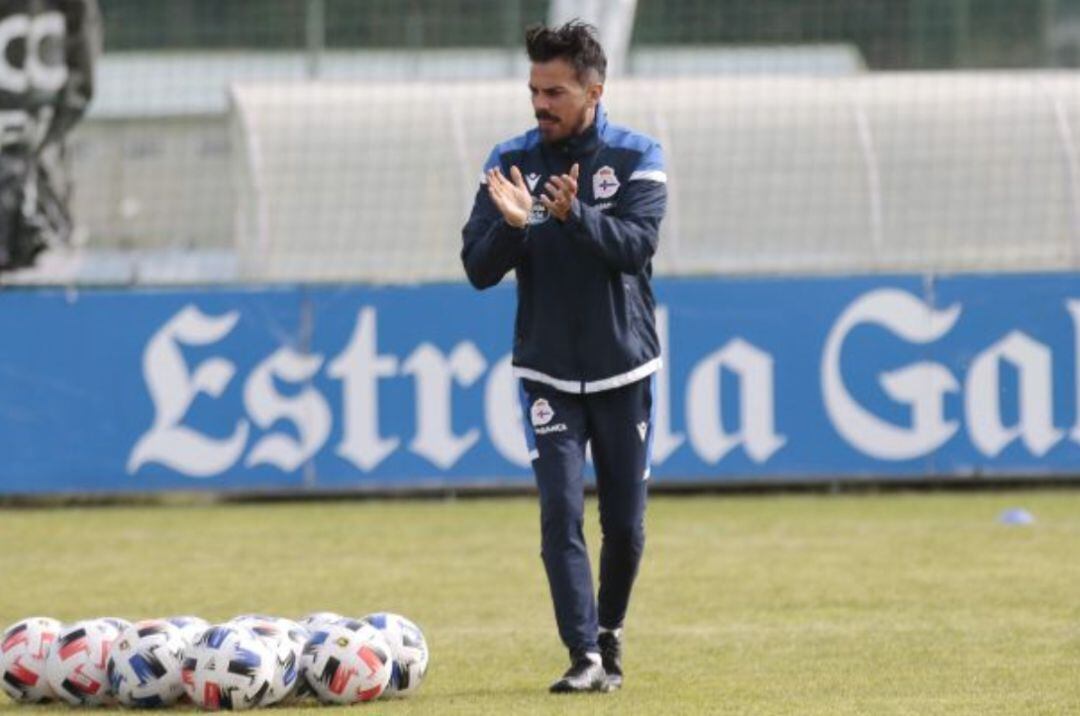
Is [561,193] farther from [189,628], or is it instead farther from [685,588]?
[685,588]

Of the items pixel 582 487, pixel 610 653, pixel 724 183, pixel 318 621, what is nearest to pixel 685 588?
pixel 610 653

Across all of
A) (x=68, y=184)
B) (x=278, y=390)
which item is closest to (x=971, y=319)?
(x=278, y=390)

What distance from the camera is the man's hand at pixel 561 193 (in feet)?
27.0

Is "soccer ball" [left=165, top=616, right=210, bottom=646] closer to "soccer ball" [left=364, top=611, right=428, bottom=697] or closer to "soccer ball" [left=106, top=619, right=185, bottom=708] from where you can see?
"soccer ball" [left=106, top=619, right=185, bottom=708]

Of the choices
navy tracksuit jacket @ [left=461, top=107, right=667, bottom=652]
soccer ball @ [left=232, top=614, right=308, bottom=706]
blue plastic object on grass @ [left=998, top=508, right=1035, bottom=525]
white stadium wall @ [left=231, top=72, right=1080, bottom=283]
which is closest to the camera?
soccer ball @ [left=232, top=614, right=308, bottom=706]

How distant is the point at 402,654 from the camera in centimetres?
869

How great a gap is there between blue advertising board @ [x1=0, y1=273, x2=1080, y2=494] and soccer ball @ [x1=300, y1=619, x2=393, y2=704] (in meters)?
8.46

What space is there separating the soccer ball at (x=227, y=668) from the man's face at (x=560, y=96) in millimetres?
1956

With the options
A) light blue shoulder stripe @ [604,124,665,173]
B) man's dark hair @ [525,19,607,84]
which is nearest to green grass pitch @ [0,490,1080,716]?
light blue shoulder stripe @ [604,124,665,173]

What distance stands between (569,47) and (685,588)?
4513 mm

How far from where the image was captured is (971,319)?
17.1 metres

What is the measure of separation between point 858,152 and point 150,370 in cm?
535

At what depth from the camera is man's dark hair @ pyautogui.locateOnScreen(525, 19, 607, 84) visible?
8.41 meters

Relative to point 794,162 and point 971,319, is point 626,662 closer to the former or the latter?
point 971,319
